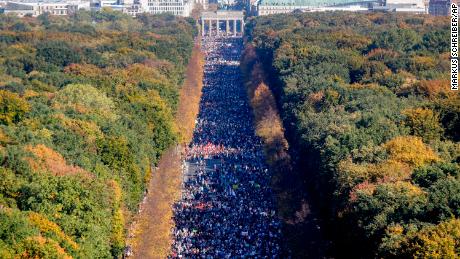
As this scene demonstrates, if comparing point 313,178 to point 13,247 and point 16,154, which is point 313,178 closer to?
point 16,154

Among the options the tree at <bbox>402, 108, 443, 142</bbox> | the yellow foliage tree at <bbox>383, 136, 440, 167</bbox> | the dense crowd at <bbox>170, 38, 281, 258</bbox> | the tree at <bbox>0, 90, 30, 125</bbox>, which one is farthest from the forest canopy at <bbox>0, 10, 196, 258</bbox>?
the tree at <bbox>402, 108, 443, 142</bbox>

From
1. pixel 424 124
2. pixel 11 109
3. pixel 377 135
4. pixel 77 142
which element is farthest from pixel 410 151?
pixel 11 109

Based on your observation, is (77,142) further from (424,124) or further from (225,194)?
(424,124)

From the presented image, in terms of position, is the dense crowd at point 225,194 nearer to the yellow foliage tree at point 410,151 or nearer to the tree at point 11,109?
the yellow foliage tree at point 410,151

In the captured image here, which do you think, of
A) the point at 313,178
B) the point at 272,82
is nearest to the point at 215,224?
the point at 313,178

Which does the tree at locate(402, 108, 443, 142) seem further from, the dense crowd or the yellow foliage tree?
the dense crowd

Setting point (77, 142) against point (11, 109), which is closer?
point (77, 142)
